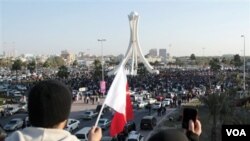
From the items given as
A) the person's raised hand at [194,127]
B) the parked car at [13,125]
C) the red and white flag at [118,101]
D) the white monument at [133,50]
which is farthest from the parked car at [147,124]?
the white monument at [133,50]

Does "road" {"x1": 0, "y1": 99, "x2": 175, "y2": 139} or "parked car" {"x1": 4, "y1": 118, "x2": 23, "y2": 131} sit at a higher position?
"parked car" {"x1": 4, "y1": 118, "x2": 23, "y2": 131}

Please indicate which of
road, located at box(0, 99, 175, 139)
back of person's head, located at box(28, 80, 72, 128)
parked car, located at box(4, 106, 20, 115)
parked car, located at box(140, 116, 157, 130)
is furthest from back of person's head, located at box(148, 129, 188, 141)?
parked car, located at box(4, 106, 20, 115)

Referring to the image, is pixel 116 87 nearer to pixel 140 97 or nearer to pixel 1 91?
pixel 140 97

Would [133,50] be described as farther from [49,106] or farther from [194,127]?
[49,106]

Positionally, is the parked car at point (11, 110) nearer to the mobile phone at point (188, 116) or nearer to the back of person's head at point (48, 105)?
the mobile phone at point (188, 116)

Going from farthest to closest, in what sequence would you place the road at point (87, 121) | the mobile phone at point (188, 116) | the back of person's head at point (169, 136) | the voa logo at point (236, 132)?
the road at point (87, 121)
the voa logo at point (236, 132)
the mobile phone at point (188, 116)
the back of person's head at point (169, 136)

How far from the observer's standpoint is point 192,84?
183 ft

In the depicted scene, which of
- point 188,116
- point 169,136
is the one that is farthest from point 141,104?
point 169,136

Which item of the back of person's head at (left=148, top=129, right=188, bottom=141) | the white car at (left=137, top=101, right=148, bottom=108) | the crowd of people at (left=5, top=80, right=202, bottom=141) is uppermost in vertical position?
the crowd of people at (left=5, top=80, right=202, bottom=141)

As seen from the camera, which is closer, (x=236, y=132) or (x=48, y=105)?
(x=48, y=105)

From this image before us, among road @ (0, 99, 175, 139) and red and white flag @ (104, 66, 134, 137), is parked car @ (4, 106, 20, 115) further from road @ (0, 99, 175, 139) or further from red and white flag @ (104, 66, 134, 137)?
red and white flag @ (104, 66, 134, 137)

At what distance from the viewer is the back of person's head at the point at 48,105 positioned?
2271mm

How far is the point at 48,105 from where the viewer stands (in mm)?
2273

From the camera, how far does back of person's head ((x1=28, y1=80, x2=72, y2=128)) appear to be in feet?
7.45
